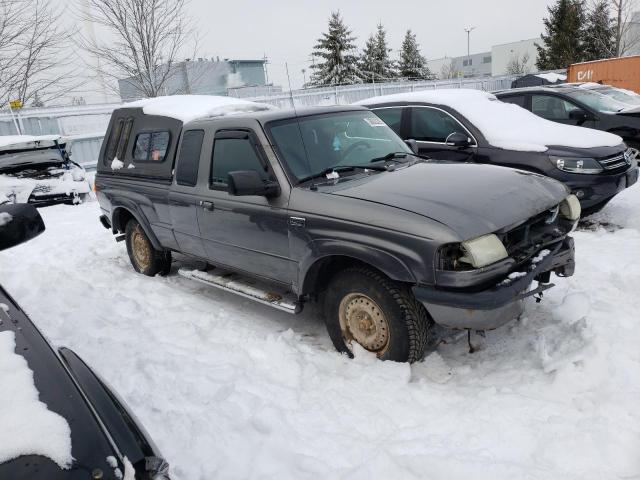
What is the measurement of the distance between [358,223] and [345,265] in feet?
1.43

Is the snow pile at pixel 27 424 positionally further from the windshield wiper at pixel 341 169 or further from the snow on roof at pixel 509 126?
the snow on roof at pixel 509 126

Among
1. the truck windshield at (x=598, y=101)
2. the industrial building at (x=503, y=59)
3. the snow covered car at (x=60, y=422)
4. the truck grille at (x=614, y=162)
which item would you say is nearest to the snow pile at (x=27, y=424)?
the snow covered car at (x=60, y=422)

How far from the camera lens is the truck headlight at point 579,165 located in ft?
19.1

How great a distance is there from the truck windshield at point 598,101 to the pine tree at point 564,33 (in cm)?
3302

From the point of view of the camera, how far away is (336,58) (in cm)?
4022

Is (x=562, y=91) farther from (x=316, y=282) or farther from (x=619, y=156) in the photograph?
(x=316, y=282)

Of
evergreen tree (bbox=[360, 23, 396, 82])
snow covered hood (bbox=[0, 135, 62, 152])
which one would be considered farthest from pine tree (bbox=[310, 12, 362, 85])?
snow covered hood (bbox=[0, 135, 62, 152])

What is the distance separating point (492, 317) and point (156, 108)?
435 centimetres

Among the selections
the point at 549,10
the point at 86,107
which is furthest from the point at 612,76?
the point at 549,10

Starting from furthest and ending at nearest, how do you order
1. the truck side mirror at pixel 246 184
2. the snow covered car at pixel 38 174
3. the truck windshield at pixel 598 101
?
the snow covered car at pixel 38 174 < the truck windshield at pixel 598 101 < the truck side mirror at pixel 246 184

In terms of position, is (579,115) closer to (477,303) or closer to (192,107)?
(192,107)

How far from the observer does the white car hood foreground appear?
10042mm

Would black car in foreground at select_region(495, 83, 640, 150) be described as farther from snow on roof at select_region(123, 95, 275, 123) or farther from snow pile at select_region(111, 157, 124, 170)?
snow pile at select_region(111, 157, 124, 170)

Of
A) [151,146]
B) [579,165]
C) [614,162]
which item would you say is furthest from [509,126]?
[151,146]
